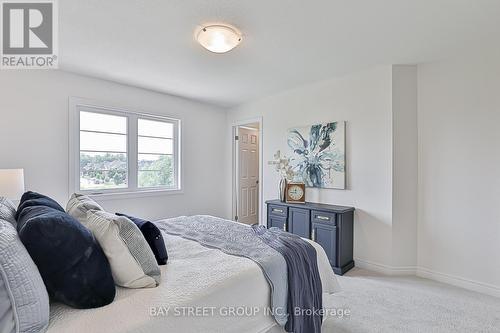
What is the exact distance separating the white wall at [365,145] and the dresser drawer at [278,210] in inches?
17.2

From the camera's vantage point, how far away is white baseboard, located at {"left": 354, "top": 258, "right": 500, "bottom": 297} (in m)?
2.60

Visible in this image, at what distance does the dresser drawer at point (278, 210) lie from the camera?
3.64 m

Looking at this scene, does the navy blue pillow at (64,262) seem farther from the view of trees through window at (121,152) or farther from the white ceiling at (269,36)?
the view of trees through window at (121,152)

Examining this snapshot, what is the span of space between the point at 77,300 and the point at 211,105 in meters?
4.18

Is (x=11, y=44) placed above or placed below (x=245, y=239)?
above

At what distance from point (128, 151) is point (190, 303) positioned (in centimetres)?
319

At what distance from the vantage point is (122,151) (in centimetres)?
382

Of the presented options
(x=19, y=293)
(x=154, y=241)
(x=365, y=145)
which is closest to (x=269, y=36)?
(x=365, y=145)

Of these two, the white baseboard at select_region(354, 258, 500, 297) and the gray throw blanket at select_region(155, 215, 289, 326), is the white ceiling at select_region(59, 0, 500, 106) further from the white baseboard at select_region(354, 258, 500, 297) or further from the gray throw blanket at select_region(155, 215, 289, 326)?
the white baseboard at select_region(354, 258, 500, 297)

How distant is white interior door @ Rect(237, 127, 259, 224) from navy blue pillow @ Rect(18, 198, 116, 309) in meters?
3.97

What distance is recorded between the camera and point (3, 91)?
9.27 ft

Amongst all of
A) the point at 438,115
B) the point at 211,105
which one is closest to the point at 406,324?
the point at 438,115

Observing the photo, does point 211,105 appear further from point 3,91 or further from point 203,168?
point 3,91

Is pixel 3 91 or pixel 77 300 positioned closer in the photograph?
pixel 77 300
